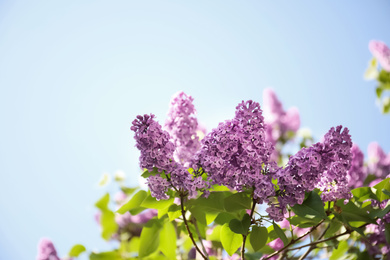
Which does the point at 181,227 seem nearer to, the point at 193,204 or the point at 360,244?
the point at 193,204

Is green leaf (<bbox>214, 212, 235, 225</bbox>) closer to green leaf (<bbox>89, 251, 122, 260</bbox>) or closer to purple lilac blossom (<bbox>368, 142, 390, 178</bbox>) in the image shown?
green leaf (<bbox>89, 251, 122, 260</bbox>)

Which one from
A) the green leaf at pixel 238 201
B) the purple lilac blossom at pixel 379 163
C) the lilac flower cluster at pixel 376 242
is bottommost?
the lilac flower cluster at pixel 376 242

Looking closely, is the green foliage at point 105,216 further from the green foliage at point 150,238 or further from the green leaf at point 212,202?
the green leaf at point 212,202

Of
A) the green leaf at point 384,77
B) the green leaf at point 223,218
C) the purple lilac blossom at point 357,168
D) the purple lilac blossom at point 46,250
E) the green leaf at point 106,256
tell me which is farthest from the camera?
the green leaf at point 384,77

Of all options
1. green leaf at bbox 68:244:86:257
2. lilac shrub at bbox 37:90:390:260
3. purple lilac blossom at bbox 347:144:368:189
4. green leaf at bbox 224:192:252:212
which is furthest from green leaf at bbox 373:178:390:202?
green leaf at bbox 68:244:86:257

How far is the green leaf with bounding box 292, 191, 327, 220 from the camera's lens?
0.77 m

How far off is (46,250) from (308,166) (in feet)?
4.37

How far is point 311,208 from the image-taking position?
0.79 m

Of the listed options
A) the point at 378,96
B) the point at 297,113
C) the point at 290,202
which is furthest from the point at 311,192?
the point at 297,113

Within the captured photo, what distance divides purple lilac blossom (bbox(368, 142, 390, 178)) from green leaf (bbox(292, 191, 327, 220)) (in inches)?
67.7

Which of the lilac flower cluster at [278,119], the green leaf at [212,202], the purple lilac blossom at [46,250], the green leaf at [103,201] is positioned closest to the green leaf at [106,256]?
the green leaf at [103,201]

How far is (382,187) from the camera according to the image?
0.99 meters

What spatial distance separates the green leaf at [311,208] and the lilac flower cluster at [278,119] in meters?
2.32

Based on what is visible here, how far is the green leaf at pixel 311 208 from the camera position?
77 centimetres
